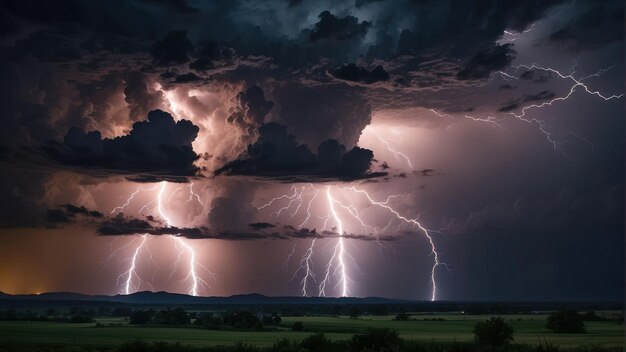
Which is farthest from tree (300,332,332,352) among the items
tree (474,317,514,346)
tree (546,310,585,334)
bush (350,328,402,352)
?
tree (546,310,585,334)

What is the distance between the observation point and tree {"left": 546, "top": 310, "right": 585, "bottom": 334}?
220 ft

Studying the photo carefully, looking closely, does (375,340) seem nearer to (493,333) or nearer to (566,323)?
(493,333)

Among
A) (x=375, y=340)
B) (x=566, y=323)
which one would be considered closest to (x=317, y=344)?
(x=375, y=340)

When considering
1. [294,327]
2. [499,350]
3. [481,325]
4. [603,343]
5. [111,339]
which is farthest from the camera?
[294,327]

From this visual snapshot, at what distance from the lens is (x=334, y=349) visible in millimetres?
44344

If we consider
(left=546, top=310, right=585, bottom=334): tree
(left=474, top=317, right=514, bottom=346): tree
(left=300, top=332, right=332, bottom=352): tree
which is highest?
(left=546, top=310, right=585, bottom=334): tree

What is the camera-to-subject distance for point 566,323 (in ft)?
224

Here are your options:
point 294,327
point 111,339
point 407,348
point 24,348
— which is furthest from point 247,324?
point 407,348

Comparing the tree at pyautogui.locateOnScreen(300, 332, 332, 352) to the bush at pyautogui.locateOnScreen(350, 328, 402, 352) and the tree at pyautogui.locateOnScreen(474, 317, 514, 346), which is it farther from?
the tree at pyautogui.locateOnScreen(474, 317, 514, 346)

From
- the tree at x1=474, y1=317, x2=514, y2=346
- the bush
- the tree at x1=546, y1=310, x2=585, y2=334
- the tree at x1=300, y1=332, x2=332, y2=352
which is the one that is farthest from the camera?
the tree at x1=546, y1=310, x2=585, y2=334

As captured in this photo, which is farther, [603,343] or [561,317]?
[561,317]

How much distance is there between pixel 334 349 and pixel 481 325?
530 inches

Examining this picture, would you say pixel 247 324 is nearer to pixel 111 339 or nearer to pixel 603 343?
pixel 111 339

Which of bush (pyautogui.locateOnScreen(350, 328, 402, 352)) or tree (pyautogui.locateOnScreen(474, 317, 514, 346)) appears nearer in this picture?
bush (pyautogui.locateOnScreen(350, 328, 402, 352))
